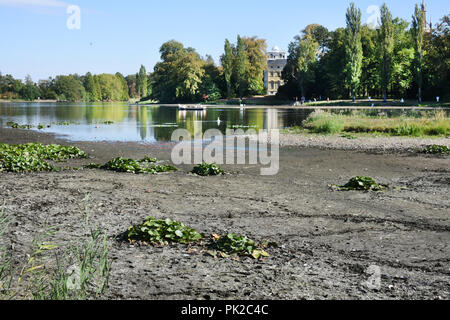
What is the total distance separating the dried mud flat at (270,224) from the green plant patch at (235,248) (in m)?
0.18

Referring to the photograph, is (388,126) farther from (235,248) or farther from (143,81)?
(143,81)

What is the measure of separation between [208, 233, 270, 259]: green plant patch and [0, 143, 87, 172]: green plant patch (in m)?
10.1

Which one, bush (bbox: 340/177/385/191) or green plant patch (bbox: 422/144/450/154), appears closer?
bush (bbox: 340/177/385/191)

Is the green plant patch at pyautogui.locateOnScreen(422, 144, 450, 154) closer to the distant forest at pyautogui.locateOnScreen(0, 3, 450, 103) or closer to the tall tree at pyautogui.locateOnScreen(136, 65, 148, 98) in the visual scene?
the distant forest at pyautogui.locateOnScreen(0, 3, 450, 103)

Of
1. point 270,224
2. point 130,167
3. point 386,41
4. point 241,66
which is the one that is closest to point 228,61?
point 241,66

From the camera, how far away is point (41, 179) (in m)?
13.8

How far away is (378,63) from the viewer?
273 ft

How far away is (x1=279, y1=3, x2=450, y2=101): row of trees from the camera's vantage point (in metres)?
69.9

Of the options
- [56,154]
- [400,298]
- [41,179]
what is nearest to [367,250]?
[400,298]

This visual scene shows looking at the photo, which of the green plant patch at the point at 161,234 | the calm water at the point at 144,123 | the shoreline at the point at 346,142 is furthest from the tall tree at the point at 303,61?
the green plant patch at the point at 161,234

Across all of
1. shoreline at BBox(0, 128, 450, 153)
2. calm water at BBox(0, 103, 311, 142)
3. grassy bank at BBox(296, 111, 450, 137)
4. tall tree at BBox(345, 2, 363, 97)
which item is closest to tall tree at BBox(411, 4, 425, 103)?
tall tree at BBox(345, 2, 363, 97)

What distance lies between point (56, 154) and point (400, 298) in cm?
1616

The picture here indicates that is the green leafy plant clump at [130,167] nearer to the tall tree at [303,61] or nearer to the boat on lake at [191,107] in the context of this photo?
the boat on lake at [191,107]
